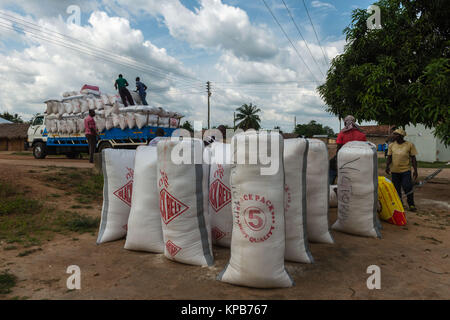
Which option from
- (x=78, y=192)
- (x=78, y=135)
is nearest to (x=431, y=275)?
(x=78, y=192)

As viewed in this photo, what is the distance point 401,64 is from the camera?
620 cm

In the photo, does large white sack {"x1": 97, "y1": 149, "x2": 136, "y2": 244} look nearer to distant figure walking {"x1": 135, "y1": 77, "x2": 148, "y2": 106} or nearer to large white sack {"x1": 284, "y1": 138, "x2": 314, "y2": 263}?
large white sack {"x1": 284, "y1": 138, "x2": 314, "y2": 263}

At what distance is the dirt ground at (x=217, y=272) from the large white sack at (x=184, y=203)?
0.48 feet

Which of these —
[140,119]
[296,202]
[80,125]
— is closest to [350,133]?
[296,202]

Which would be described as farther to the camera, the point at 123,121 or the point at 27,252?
the point at 123,121

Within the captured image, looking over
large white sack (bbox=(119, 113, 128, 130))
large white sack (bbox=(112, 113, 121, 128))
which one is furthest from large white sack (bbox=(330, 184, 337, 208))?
large white sack (bbox=(112, 113, 121, 128))

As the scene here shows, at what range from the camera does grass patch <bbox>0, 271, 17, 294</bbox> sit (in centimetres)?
218

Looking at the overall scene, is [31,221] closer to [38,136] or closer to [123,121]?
[123,121]

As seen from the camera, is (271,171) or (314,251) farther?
(314,251)

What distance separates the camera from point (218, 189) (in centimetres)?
320

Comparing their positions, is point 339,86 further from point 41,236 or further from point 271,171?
point 41,236

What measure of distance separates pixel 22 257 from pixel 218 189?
210 cm

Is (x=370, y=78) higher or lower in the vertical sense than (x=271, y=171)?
higher

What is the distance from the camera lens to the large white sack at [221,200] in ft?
10.3
